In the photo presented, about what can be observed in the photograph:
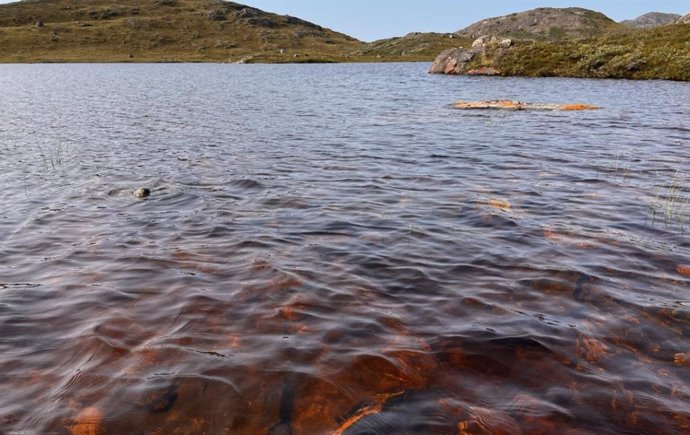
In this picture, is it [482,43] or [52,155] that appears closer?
[52,155]

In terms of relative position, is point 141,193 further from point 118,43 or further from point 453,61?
point 118,43

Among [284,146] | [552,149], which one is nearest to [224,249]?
[284,146]

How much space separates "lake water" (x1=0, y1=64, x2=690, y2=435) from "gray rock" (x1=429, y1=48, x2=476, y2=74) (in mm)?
62206

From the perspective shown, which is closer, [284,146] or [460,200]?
[460,200]

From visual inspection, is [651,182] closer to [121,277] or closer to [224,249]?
[224,249]

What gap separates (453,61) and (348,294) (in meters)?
76.8

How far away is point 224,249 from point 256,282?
76.6 inches

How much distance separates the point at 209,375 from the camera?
5.77 metres

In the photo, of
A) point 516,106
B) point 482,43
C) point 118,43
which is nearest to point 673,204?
point 516,106

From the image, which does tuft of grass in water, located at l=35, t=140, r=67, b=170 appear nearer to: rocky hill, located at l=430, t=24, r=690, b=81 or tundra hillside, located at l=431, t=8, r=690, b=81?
tundra hillside, located at l=431, t=8, r=690, b=81

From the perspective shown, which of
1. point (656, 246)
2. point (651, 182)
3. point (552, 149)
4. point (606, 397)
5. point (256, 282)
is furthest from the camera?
point (552, 149)

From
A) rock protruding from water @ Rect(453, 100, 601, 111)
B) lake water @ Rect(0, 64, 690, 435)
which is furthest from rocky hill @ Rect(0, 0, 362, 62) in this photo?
lake water @ Rect(0, 64, 690, 435)

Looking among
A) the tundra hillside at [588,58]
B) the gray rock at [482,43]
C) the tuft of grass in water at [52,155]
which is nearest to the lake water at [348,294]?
the tuft of grass in water at [52,155]

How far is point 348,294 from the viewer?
7.89m
